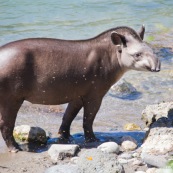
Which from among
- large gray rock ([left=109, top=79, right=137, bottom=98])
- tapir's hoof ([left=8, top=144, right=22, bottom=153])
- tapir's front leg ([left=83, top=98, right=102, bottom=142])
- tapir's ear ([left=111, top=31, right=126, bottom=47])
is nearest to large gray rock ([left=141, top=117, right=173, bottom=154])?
tapir's front leg ([left=83, top=98, right=102, bottom=142])

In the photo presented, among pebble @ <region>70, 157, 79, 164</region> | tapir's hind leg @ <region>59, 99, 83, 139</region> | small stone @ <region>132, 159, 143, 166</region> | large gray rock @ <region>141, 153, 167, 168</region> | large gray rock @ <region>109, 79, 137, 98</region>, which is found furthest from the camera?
large gray rock @ <region>109, 79, 137, 98</region>

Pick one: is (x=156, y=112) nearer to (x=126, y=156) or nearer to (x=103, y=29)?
(x=126, y=156)

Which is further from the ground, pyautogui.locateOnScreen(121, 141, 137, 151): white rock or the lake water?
pyautogui.locateOnScreen(121, 141, 137, 151): white rock

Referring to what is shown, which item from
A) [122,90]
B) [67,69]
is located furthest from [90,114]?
[122,90]

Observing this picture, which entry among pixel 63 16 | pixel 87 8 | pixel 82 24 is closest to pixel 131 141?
pixel 82 24

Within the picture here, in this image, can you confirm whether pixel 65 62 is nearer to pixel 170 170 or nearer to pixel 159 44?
pixel 170 170

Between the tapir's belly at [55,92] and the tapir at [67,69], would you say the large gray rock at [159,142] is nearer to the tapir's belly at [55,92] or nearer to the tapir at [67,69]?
the tapir at [67,69]

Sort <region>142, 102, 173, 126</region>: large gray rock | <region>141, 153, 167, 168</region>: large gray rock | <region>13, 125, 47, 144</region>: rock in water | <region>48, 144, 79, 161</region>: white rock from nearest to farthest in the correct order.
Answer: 1. <region>141, 153, 167, 168</region>: large gray rock
2. <region>48, 144, 79, 161</region>: white rock
3. <region>13, 125, 47, 144</region>: rock in water
4. <region>142, 102, 173, 126</region>: large gray rock

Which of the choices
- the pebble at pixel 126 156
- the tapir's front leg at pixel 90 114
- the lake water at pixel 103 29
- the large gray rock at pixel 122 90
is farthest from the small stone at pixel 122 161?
the large gray rock at pixel 122 90

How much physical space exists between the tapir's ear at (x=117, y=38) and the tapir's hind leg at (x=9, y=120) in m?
1.69

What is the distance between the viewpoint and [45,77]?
805 centimetres

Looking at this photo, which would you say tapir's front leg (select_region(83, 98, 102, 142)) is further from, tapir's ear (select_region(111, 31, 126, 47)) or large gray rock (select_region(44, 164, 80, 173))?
large gray rock (select_region(44, 164, 80, 173))

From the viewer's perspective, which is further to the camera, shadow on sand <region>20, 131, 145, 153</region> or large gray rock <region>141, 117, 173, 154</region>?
shadow on sand <region>20, 131, 145, 153</region>

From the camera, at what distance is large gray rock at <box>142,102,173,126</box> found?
30.1 ft
